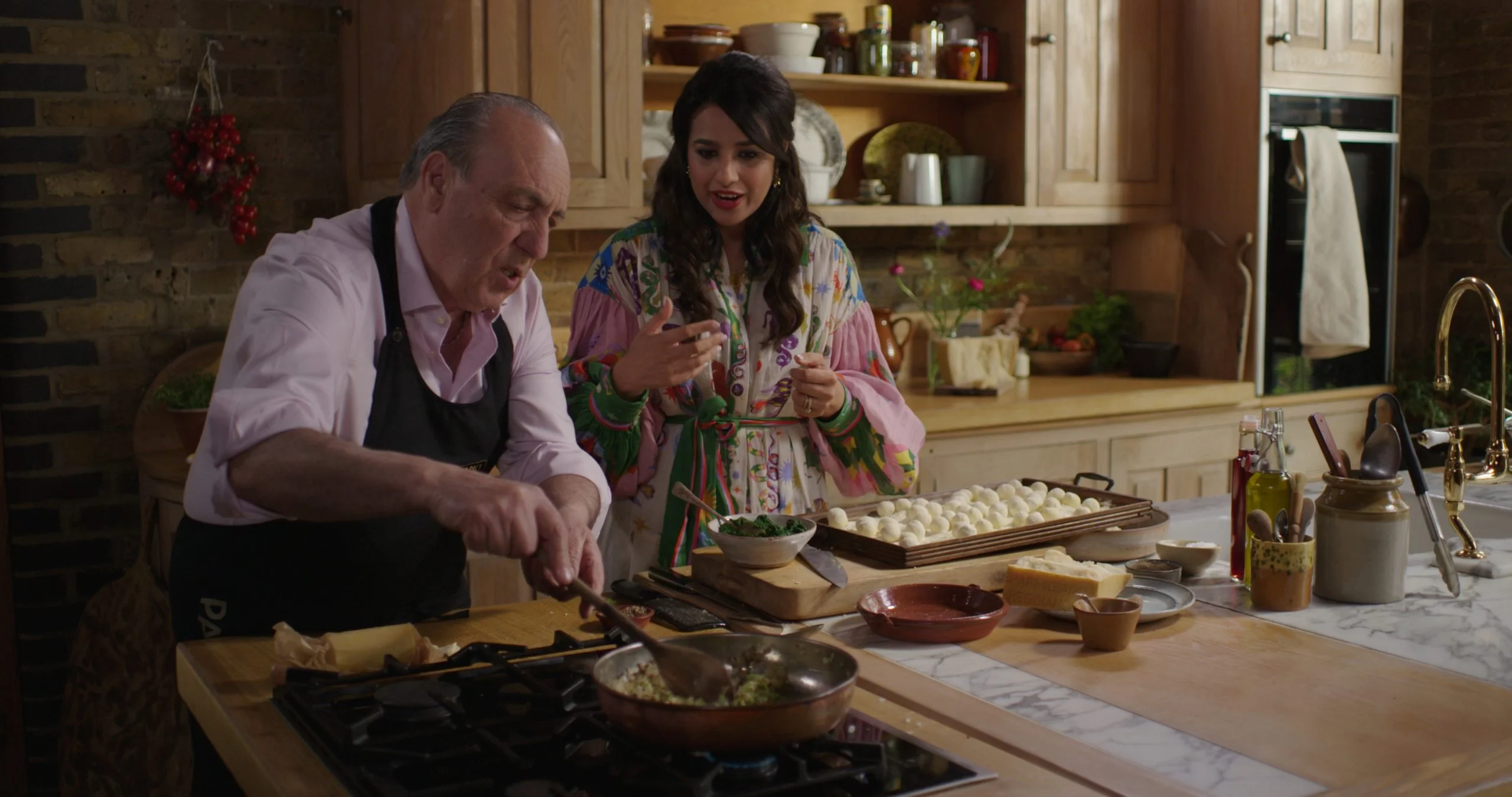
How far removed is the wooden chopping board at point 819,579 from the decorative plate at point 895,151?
2642 millimetres

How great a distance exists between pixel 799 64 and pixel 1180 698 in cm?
288

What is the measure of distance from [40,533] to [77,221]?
2.65ft

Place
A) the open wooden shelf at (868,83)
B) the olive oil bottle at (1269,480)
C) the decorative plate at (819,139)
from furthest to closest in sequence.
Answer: the decorative plate at (819,139), the open wooden shelf at (868,83), the olive oil bottle at (1269,480)

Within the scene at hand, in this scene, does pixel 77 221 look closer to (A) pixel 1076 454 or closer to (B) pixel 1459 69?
(A) pixel 1076 454

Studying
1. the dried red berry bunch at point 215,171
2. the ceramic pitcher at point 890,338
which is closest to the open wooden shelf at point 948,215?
the ceramic pitcher at point 890,338

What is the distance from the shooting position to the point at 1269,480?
1966 mm

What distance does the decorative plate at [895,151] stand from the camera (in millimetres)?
4520

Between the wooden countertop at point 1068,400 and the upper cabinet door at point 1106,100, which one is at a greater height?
the upper cabinet door at point 1106,100

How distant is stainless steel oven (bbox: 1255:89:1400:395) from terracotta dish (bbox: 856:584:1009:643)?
10.2 feet

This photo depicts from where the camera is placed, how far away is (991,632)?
178 centimetres

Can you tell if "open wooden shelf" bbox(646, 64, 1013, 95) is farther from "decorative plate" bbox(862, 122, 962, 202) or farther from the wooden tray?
the wooden tray

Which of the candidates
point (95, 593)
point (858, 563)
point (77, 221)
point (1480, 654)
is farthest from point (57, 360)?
point (1480, 654)

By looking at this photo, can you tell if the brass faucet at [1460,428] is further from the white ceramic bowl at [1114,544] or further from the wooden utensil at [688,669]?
the wooden utensil at [688,669]

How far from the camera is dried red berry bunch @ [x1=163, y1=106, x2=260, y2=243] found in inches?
136
